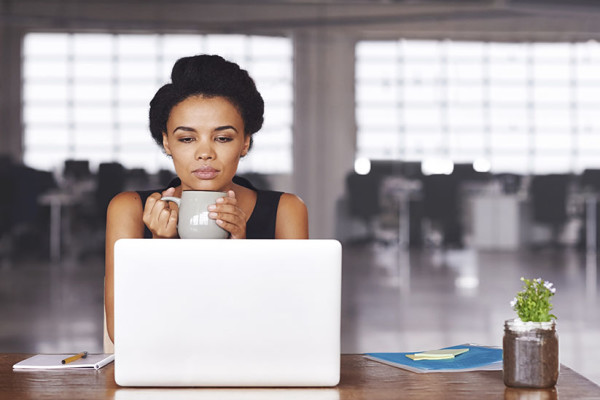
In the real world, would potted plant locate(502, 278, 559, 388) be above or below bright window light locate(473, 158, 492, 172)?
below

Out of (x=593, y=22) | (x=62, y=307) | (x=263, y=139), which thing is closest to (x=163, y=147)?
(x=62, y=307)

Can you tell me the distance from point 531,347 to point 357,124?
23.7 feet

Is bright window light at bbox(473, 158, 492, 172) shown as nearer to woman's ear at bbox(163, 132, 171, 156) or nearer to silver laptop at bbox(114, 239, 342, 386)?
woman's ear at bbox(163, 132, 171, 156)

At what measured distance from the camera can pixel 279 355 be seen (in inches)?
36.5

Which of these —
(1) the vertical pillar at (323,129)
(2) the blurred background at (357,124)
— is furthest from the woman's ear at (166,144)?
(1) the vertical pillar at (323,129)

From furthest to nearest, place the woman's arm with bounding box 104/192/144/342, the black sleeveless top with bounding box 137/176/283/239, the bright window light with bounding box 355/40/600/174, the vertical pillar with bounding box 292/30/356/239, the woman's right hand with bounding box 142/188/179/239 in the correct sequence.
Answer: the vertical pillar with bounding box 292/30/356/239 < the bright window light with bounding box 355/40/600/174 < the black sleeveless top with bounding box 137/176/283/239 < the woman's arm with bounding box 104/192/144/342 < the woman's right hand with bounding box 142/188/179/239

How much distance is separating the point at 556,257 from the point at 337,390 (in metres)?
7.67

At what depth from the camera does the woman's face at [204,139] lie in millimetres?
1329

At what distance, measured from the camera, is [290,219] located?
175cm

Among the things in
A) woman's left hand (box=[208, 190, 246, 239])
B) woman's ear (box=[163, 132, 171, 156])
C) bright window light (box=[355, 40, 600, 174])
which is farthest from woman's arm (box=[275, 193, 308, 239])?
bright window light (box=[355, 40, 600, 174])

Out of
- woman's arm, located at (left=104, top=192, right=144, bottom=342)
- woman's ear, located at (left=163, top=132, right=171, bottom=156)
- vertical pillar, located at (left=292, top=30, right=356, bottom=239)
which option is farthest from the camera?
vertical pillar, located at (left=292, top=30, right=356, bottom=239)

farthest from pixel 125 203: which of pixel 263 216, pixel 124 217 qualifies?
pixel 263 216

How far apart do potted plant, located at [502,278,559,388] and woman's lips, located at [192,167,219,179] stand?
0.60 m

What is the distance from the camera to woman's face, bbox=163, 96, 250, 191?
1329mm
